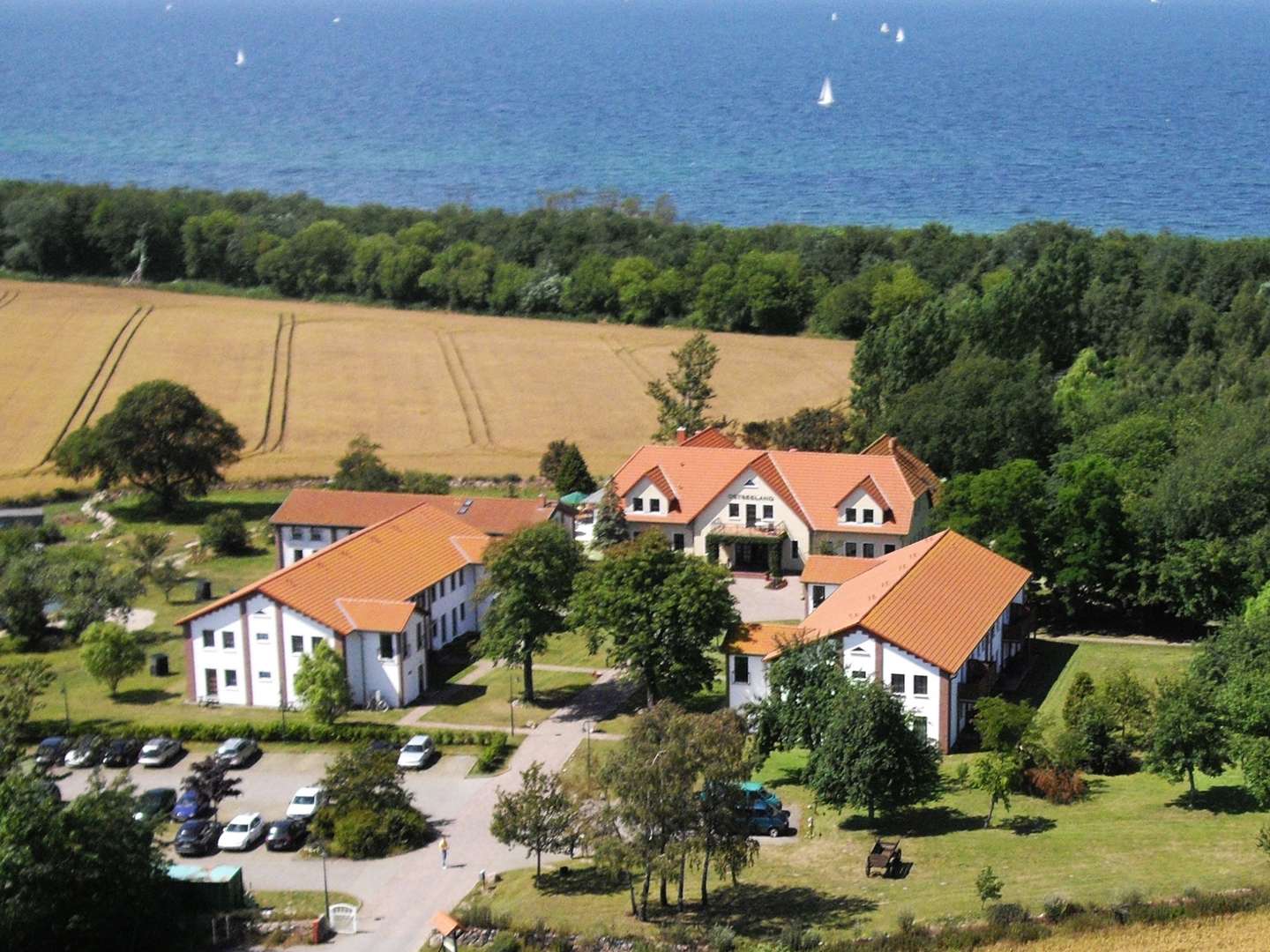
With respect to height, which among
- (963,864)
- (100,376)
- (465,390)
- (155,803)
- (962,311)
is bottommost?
(963,864)

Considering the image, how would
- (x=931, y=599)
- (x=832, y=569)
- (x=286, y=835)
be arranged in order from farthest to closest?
(x=832, y=569) < (x=931, y=599) < (x=286, y=835)

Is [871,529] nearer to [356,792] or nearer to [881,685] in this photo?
[881,685]

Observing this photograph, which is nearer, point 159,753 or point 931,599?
point 159,753

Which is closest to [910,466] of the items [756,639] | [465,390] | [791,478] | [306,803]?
[791,478]

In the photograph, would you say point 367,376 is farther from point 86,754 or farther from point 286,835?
point 286,835

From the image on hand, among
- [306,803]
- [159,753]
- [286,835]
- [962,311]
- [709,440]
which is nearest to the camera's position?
[286,835]

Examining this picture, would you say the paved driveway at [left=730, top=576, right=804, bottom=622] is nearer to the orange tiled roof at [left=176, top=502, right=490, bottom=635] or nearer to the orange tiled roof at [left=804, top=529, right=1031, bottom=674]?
the orange tiled roof at [left=804, top=529, right=1031, bottom=674]

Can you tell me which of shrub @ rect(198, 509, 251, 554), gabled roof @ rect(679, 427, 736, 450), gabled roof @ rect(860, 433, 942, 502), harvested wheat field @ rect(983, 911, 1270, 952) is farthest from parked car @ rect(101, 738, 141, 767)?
gabled roof @ rect(860, 433, 942, 502)

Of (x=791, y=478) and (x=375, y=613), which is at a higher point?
(x=791, y=478)
